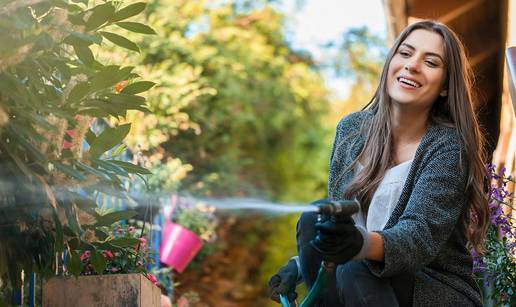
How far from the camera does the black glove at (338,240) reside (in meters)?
2.15

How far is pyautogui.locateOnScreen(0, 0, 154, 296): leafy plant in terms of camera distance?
7.01ft

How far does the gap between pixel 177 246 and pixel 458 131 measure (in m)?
3.50

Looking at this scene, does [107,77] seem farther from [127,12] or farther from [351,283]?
[351,283]

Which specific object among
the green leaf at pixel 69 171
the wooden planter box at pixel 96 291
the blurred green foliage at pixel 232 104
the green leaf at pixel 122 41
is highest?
the green leaf at pixel 122 41

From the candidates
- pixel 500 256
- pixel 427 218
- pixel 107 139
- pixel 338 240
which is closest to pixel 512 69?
pixel 500 256

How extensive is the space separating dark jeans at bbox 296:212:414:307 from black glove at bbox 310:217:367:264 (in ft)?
0.53

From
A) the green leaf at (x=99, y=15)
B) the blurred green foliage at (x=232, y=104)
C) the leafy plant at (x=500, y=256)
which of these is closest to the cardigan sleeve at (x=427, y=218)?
the leafy plant at (x=500, y=256)

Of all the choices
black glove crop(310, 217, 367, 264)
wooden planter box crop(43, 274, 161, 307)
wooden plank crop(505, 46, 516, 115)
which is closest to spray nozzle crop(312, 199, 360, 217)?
black glove crop(310, 217, 367, 264)

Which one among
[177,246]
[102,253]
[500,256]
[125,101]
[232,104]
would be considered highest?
[125,101]

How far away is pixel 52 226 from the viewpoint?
2.42 m

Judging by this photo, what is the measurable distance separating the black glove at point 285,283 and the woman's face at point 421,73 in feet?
1.74

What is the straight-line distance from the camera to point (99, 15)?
92.3 inches

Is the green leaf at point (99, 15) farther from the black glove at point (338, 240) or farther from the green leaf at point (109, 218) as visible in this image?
the black glove at point (338, 240)

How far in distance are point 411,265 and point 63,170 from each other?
0.80m
